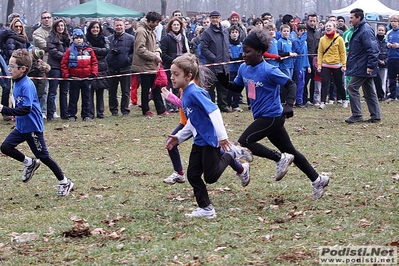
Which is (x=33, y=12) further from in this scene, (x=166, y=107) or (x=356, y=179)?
(x=356, y=179)

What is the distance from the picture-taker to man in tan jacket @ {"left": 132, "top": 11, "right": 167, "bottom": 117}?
15.1 m

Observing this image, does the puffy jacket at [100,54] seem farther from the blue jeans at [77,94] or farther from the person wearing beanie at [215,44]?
the person wearing beanie at [215,44]

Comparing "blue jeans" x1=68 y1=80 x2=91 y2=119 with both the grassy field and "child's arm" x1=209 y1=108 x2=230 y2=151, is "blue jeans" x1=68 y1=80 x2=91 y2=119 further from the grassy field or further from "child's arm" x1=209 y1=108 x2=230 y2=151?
"child's arm" x1=209 y1=108 x2=230 y2=151

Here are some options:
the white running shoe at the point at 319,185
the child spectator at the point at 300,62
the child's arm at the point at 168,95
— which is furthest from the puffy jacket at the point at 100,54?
the white running shoe at the point at 319,185

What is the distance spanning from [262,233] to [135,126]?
803 cm

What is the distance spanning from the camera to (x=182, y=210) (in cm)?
750

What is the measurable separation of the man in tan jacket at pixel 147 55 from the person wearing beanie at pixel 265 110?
7588 millimetres

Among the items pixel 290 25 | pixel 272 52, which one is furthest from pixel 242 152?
pixel 290 25

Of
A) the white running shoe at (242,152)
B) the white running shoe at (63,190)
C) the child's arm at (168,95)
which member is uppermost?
the child's arm at (168,95)

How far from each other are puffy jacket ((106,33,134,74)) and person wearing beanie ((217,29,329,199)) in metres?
7.94

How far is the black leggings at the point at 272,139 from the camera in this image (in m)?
7.64

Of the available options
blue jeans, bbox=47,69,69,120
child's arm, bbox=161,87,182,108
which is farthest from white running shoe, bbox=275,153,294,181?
blue jeans, bbox=47,69,69,120

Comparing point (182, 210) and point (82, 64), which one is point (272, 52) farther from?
point (182, 210)

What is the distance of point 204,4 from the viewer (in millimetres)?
94312
